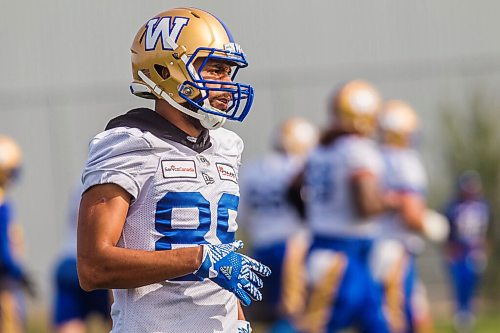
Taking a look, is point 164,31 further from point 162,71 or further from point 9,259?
point 9,259

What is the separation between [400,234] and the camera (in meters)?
9.59

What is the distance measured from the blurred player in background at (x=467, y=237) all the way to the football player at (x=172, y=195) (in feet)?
38.5

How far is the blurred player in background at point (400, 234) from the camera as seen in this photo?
8.80 metres

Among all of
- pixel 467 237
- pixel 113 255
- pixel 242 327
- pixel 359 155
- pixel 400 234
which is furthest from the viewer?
pixel 467 237

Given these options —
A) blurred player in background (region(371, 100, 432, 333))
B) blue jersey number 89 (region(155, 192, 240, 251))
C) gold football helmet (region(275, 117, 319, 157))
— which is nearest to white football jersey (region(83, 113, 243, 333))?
blue jersey number 89 (region(155, 192, 240, 251))

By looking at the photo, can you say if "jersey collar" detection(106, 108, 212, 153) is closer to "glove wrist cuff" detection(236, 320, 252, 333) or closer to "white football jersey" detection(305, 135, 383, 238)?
"glove wrist cuff" detection(236, 320, 252, 333)

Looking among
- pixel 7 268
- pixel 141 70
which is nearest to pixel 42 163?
pixel 7 268

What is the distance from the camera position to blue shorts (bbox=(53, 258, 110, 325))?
27.9 feet

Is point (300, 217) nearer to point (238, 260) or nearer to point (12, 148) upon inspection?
point (12, 148)

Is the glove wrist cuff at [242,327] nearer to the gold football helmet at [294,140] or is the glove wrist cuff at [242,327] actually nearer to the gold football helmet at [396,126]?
the gold football helmet at [396,126]

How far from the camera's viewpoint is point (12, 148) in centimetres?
988

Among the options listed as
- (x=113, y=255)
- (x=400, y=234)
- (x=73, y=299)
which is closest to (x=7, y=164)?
(x=73, y=299)

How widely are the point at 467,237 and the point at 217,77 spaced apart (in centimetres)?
1250

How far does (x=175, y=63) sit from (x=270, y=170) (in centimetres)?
724
